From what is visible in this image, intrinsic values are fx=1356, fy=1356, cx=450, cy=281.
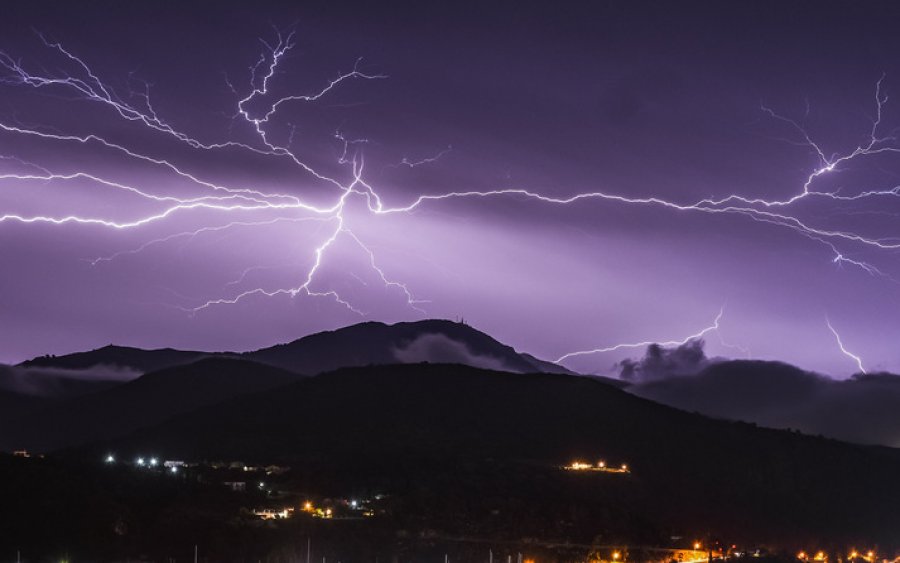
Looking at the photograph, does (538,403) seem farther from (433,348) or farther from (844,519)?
(433,348)

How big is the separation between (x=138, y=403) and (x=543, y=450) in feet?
156

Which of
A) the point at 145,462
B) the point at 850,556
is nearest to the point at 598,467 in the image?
the point at 850,556

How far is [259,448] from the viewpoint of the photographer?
291 feet

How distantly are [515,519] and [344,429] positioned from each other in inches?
1118

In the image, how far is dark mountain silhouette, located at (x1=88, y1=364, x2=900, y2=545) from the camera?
77.9 m

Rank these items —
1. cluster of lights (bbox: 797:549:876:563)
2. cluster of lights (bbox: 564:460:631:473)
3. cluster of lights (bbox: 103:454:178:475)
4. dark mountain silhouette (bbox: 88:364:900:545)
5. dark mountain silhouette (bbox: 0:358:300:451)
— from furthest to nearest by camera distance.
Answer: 1. dark mountain silhouette (bbox: 0:358:300:451)
2. cluster of lights (bbox: 564:460:631:473)
3. dark mountain silhouette (bbox: 88:364:900:545)
4. cluster of lights (bbox: 797:549:876:563)
5. cluster of lights (bbox: 103:454:178:475)

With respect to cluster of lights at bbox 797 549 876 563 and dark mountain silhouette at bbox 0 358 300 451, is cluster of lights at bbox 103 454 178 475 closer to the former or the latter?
dark mountain silhouette at bbox 0 358 300 451

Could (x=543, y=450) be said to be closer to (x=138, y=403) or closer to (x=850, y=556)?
(x=850, y=556)

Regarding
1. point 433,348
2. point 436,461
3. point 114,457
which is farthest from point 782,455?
point 433,348

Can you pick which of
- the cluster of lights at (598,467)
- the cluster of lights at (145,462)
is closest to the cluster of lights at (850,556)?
the cluster of lights at (598,467)

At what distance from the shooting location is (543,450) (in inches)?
3642

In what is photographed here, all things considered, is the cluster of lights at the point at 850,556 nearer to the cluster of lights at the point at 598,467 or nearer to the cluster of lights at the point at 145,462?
the cluster of lights at the point at 598,467

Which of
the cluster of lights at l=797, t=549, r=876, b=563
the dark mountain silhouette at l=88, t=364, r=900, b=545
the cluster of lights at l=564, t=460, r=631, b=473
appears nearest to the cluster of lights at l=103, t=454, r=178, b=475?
the dark mountain silhouette at l=88, t=364, r=900, b=545

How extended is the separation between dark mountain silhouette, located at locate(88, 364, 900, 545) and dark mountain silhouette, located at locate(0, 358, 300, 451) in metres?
16.2
